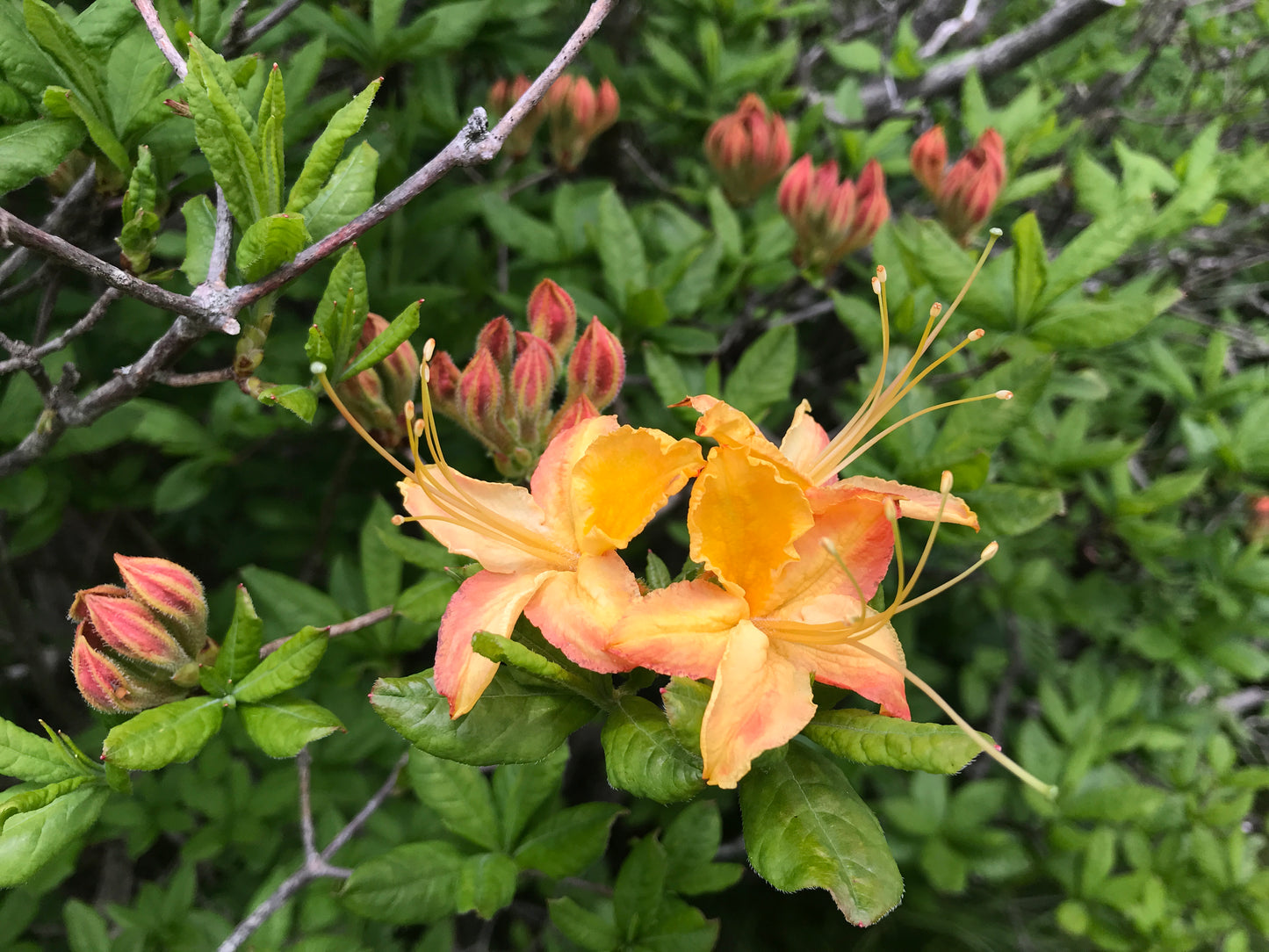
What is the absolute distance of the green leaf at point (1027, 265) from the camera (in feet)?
5.04

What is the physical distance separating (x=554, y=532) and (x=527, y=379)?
1.11 feet

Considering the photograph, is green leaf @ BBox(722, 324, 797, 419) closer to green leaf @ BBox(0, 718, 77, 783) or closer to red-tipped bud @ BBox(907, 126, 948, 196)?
red-tipped bud @ BBox(907, 126, 948, 196)

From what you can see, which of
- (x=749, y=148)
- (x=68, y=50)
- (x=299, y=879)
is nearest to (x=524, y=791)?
(x=299, y=879)

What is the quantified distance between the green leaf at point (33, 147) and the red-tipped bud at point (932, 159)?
1.73 m

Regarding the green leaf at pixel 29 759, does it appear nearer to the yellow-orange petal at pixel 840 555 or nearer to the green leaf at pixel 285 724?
the green leaf at pixel 285 724

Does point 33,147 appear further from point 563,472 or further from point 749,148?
point 749,148

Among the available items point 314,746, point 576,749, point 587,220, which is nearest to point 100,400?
point 314,746

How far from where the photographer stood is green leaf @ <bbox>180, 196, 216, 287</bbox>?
3.50ft

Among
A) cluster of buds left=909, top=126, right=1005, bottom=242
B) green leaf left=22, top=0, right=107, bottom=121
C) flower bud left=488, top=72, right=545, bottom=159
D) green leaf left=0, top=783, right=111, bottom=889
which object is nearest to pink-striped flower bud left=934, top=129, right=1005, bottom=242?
cluster of buds left=909, top=126, right=1005, bottom=242

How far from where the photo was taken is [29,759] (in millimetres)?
1002

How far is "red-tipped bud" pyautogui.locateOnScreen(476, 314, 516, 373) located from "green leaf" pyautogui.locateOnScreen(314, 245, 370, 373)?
199 millimetres

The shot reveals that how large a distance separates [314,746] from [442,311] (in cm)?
100

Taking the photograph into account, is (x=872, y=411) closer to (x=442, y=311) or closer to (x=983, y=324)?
(x=983, y=324)

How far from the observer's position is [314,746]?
1829mm
